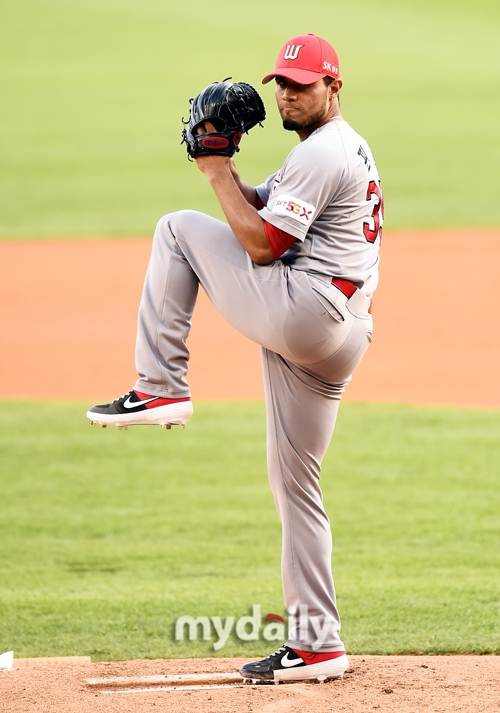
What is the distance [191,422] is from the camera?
1013 centimetres

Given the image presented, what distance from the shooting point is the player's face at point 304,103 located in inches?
145

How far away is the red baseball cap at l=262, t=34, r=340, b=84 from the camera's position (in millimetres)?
3631

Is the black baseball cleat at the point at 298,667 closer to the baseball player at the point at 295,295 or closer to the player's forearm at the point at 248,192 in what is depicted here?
the baseball player at the point at 295,295

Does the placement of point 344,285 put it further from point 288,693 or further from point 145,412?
point 288,693

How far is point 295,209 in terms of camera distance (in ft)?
11.5

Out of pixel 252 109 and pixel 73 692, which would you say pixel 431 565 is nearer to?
pixel 73 692

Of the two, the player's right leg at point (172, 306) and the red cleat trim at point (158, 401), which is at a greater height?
the player's right leg at point (172, 306)

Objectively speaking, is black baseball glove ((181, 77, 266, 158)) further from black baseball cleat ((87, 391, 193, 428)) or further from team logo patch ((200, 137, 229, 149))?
black baseball cleat ((87, 391, 193, 428))

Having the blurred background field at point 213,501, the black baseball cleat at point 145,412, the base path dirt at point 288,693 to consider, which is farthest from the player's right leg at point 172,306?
the blurred background field at point 213,501

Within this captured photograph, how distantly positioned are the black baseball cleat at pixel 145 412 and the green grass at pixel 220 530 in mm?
1594

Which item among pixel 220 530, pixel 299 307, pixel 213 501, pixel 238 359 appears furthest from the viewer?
pixel 238 359

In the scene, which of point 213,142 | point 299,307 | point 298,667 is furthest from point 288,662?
point 213,142

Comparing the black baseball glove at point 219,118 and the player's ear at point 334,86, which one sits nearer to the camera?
the black baseball glove at point 219,118

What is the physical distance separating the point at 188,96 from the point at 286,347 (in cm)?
2690
